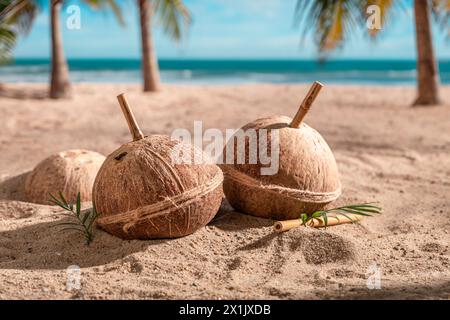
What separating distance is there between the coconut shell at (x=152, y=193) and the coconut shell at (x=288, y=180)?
35 cm

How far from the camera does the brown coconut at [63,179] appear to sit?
452 cm

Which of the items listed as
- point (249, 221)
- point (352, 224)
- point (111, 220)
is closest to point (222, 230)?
point (249, 221)

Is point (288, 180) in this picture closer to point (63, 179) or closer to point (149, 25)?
point (63, 179)

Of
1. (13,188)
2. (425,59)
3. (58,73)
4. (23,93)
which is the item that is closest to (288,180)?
(13,188)

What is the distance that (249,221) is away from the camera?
3.81 meters

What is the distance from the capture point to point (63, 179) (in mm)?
4539

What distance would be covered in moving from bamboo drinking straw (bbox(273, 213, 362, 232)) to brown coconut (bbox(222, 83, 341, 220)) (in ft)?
0.36

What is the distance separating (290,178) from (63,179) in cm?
192

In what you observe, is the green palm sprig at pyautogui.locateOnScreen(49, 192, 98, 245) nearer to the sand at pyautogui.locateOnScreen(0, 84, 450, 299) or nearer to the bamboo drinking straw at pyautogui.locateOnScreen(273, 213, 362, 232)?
the sand at pyautogui.locateOnScreen(0, 84, 450, 299)

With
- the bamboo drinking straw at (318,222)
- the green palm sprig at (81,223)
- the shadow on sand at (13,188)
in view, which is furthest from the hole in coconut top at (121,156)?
the shadow on sand at (13,188)

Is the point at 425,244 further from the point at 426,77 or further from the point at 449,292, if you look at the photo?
the point at 426,77

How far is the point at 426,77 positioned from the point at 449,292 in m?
9.26

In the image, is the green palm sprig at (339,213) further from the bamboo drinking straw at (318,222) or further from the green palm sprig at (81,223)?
the green palm sprig at (81,223)

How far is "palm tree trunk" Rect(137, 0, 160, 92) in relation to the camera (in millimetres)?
13422
